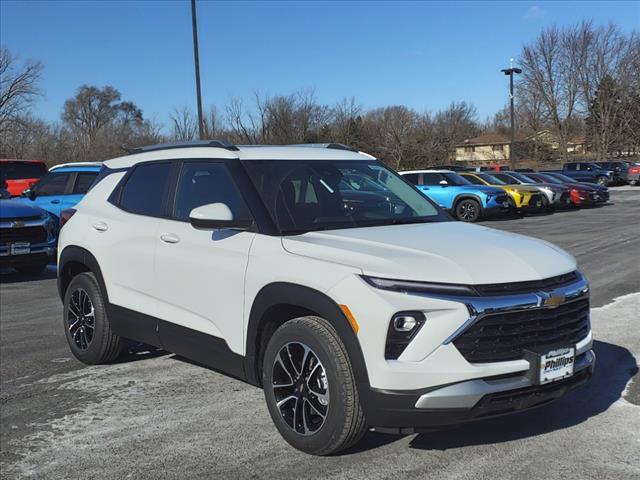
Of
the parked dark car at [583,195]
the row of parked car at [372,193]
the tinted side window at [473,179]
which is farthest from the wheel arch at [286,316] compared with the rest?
the parked dark car at [583,195]

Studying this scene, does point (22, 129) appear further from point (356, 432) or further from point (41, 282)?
point (356, 432)

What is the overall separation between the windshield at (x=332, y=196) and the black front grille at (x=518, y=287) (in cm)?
120

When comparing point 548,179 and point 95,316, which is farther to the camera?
point 548,179

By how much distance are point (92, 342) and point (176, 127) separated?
27.0 metres

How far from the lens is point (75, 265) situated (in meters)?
5.94

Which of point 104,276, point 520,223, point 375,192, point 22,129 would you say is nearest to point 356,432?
point 375,192

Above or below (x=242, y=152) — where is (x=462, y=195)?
below

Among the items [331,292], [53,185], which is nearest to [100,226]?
[331,292]

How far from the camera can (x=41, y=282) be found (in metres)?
10.9

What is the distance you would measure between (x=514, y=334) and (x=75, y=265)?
4.13m

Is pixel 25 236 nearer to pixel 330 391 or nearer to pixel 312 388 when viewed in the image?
pixel 312 388

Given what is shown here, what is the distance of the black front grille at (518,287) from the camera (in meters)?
3.29

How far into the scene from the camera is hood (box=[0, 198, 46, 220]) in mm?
10711

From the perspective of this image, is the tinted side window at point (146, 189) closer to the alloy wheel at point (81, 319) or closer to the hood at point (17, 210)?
the alloy wheel at point (81, 319)
